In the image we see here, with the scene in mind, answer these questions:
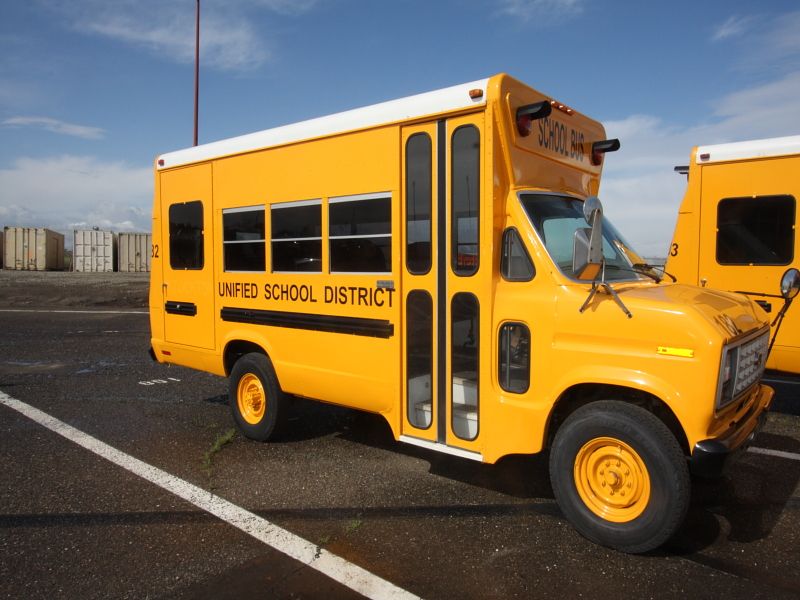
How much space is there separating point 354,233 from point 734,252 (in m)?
4.35

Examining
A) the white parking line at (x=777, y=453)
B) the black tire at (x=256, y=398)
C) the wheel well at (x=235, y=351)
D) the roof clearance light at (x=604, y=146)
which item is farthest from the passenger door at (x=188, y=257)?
the white parking line at (x=777, y=453)

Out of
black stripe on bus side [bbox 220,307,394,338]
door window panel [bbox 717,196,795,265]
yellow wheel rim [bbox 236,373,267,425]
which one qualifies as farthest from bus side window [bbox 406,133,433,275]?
door window panel [bbox 717,196,795,265]

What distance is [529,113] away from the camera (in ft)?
14.6

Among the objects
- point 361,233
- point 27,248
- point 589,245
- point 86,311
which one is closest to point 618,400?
point 589,245

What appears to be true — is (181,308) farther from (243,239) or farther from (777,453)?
(777,453)

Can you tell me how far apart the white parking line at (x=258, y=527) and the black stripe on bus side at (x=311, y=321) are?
155 cm

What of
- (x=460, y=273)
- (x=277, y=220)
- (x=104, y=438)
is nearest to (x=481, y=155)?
(x=460, y=273)

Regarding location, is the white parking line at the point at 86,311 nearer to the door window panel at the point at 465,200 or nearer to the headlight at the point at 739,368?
the door window panel at the point at 465,200

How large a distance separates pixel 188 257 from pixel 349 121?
2598mm

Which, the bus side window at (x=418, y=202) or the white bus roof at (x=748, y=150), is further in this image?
the white bus roof at (x=748, y=150)

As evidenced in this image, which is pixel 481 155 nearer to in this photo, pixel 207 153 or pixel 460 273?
pixel 460 273

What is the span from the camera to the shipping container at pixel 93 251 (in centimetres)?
3575

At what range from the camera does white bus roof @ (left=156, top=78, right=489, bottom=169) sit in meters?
4.52

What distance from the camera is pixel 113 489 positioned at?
4.93 meters
